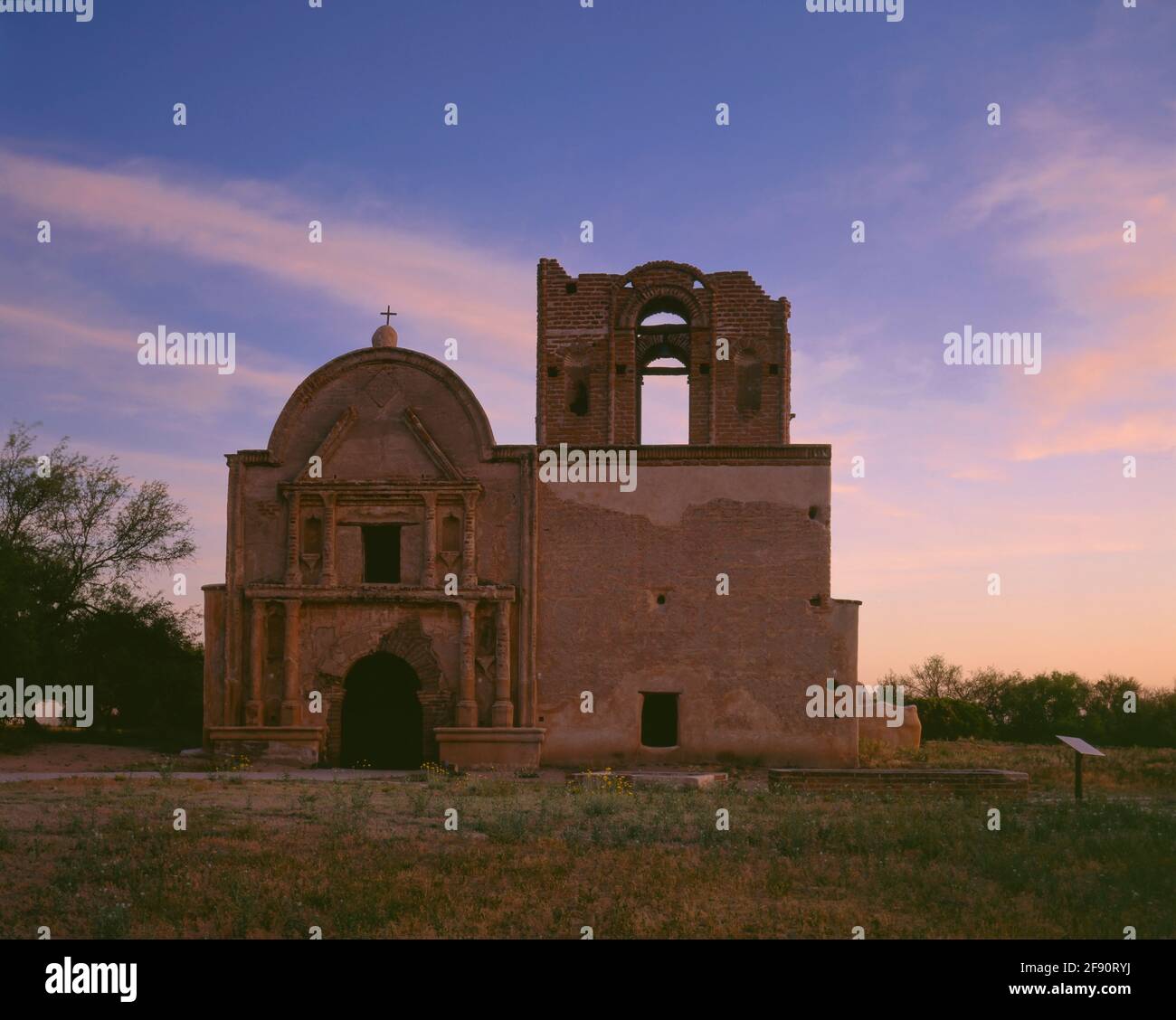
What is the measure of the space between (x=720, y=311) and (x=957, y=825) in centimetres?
1232

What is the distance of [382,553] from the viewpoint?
22438 mm

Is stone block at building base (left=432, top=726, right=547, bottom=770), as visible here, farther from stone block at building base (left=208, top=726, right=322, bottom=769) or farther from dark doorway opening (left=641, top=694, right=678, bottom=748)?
stone block at building base (left=208, top=726, right=322, bottom=769)

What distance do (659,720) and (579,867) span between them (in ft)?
39.6

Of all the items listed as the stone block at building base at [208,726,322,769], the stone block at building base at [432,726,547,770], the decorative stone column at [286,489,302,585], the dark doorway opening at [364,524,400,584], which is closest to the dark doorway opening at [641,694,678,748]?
the stone block at building base at [432,726,547,770]

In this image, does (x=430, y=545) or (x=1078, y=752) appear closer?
(x=1078, y=752)

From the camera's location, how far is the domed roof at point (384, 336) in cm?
2316

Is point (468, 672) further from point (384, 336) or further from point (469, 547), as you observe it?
point (384, 336)

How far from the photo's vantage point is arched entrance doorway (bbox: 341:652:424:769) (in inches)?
866

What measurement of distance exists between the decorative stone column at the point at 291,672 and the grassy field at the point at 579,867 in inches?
257

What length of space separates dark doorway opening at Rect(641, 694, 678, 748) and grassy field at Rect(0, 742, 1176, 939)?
273 inches

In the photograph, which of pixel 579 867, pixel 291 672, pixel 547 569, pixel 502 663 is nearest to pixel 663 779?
pixel 502 663

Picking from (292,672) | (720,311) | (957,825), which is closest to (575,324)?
(720,311)
